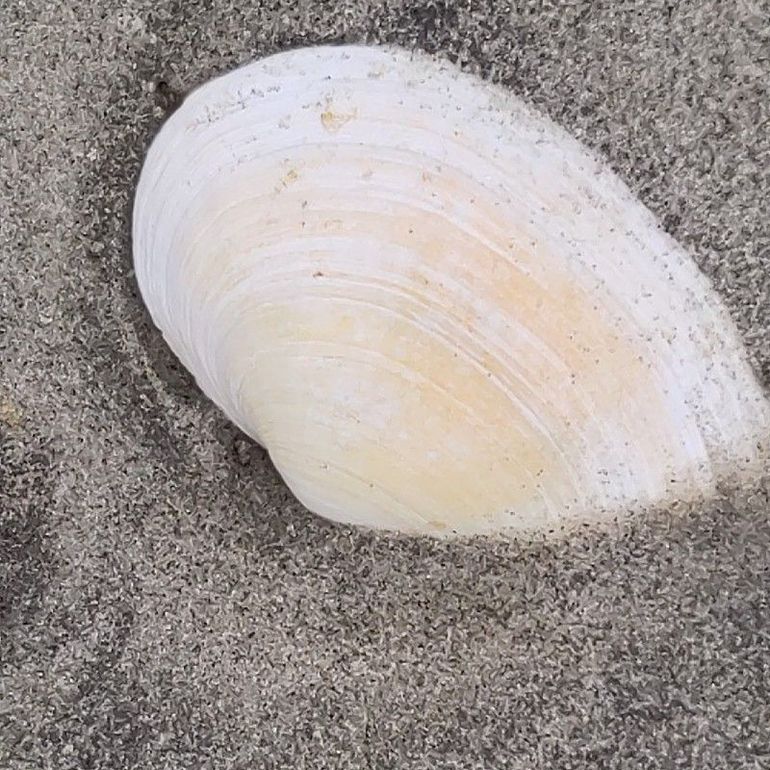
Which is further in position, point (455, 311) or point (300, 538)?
point (300, 538)

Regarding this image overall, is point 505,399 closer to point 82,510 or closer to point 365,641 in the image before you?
point 365,641

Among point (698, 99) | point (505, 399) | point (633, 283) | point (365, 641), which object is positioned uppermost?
point (698, 99)

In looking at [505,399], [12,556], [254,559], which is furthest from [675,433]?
[12,556]

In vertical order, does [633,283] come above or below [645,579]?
above
